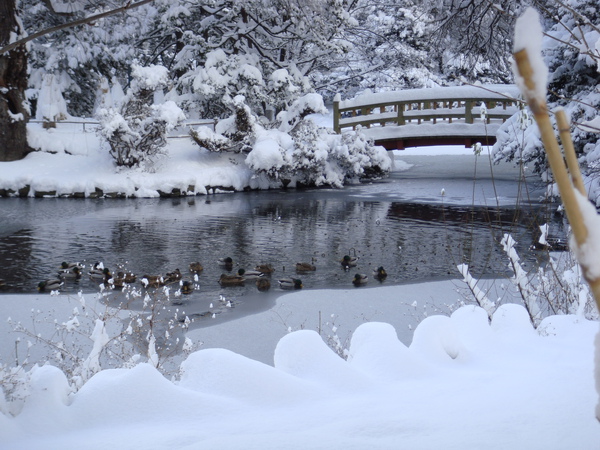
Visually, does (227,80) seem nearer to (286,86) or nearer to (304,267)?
(286,86)

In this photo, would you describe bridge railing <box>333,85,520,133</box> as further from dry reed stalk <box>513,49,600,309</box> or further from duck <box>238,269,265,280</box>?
dry reed stalk <box>513,49,600,309</box>

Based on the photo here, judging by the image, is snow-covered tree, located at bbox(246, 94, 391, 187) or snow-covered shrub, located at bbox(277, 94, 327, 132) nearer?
snow-covered tree, located at bbox(246, 94, 391, 187)

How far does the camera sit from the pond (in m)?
8.37

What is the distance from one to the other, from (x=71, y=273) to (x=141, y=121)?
9.91m

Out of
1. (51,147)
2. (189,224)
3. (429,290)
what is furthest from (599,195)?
(51,147)

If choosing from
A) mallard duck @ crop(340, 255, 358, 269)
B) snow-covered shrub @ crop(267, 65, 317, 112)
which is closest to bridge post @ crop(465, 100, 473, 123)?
snow-covered shrub @ crop(267, 65, 317, 112)

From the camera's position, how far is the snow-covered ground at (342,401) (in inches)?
73.8

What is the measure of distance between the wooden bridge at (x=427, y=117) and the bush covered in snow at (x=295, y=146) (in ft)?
3.86

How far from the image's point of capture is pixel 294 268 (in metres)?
8.74

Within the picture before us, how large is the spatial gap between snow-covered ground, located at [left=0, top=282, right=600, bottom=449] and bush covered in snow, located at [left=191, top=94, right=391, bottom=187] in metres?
14.9

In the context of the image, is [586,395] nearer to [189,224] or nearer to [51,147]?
[189,224]

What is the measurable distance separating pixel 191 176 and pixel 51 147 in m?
4.52

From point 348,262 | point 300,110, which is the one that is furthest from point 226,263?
point 300,110

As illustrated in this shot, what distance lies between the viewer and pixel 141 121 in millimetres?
17422
